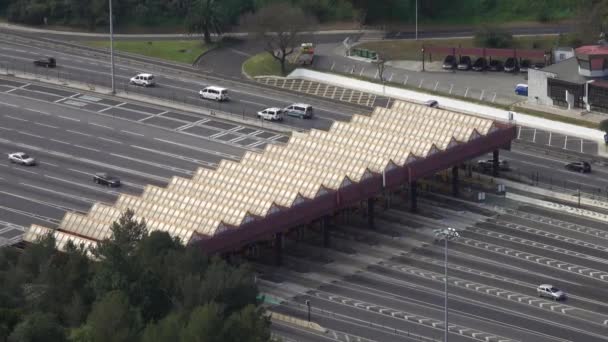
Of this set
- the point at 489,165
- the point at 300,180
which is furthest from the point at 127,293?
the point at 489,165

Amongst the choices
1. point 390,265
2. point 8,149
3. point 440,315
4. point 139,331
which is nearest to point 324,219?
point 390,265

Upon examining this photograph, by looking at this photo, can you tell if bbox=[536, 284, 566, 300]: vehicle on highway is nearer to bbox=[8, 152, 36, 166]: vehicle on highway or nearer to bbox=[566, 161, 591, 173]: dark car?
bbox=[566, 161, 591, 173]: dark car

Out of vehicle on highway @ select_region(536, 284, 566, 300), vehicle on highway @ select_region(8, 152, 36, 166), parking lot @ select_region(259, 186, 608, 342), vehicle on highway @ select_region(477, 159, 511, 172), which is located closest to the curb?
parking lot @ select_region(259, 186, 608, 342)

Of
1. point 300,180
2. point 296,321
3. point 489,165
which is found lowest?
point 296,321

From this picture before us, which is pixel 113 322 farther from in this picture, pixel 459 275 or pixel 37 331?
pixel 459 275

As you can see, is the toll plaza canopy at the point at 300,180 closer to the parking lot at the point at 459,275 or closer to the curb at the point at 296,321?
the parking lot at the point at 459,275

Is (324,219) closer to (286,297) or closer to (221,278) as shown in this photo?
(286,297)

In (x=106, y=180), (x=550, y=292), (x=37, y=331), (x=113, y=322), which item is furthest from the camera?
(x=106, y=180)
